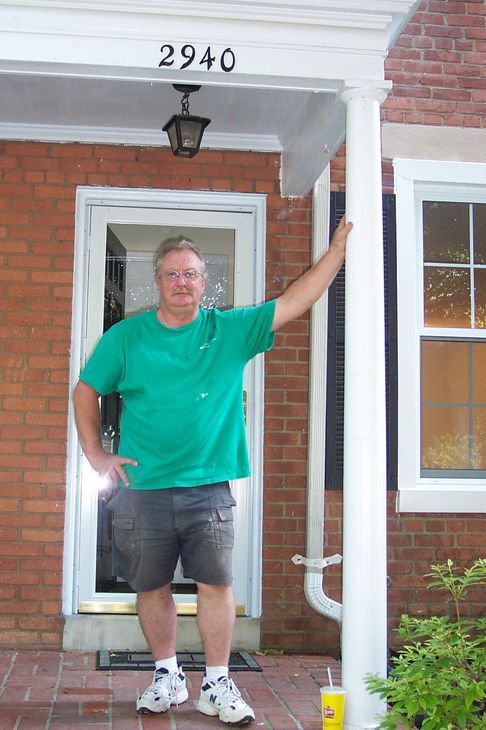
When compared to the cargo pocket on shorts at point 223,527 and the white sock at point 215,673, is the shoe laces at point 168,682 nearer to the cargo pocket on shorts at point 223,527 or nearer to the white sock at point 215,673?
the white sock at point 215,673

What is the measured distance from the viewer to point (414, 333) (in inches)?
193

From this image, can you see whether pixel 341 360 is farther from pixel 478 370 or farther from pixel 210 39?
pixel 210 39

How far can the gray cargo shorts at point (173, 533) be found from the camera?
11.1 feet

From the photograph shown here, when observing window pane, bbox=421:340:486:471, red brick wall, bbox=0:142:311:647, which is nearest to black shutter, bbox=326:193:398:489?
red brick wall, bbox=0:142:311:647

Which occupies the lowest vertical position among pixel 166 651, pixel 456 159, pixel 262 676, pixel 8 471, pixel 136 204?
pixel 262 676

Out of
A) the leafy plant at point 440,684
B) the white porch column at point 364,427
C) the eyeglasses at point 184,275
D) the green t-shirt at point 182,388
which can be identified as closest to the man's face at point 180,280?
the eyeglasses at point 184,275

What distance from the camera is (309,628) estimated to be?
4.77 metres

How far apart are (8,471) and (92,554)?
0.65m

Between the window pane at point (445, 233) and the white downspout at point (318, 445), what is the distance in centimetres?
69

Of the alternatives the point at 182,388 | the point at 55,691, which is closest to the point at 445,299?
the point at 182,388

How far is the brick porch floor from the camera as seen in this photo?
10.9 feet

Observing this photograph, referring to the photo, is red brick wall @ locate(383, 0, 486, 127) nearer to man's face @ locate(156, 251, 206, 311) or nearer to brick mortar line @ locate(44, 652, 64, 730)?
man's face @ locate(156, 251, 206, 311)

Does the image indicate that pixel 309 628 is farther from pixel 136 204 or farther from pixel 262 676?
pixel 136 204

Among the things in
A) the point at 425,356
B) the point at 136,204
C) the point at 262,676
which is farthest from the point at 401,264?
the point at 262,676
